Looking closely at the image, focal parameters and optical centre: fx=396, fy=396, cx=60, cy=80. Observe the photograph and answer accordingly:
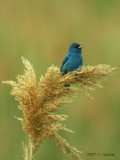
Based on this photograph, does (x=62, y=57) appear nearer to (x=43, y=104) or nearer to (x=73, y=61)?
(x=73, y=61)

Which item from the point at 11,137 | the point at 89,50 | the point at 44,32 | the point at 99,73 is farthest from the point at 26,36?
the point at 99,73

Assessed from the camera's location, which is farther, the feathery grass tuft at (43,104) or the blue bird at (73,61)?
the blue bird at (73,61)

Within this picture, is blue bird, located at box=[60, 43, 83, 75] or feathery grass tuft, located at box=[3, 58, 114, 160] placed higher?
blue bird, located at box=[60, 43, 83, 75]

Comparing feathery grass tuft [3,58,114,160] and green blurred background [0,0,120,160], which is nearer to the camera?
feathery grass tuft [3,58,114,160]

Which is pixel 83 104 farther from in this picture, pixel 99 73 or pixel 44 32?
pixel 99 73

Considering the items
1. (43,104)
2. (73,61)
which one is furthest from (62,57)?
(43,104)
